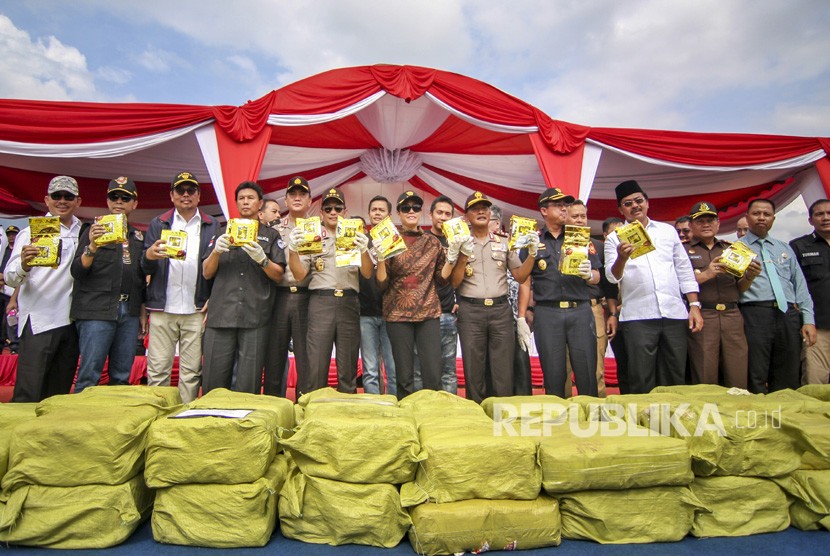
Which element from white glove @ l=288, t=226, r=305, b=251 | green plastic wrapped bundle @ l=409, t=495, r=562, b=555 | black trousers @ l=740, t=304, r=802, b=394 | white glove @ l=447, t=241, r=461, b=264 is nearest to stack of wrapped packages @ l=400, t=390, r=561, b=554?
green plastic wrapped bundle @ l=409, t=495, r=562, b=555

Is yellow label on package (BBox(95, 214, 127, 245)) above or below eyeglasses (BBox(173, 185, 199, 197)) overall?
below

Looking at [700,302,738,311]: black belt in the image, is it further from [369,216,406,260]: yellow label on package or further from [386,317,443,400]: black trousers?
[369,216,406,260]: yellow label on package

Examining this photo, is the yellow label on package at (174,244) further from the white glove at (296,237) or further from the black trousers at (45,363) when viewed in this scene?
the black trousers at (45,363)

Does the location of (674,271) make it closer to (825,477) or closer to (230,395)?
(825,477)

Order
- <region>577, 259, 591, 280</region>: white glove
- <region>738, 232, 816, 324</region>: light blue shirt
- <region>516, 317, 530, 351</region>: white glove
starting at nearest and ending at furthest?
<region>577, 259, 591, 280</region>: white glove < <region>516, 317, 530, 351</region>: white glove < <region>738, 232, 816, 324</region>: light blue shirt

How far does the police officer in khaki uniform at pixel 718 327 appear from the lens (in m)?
3.35

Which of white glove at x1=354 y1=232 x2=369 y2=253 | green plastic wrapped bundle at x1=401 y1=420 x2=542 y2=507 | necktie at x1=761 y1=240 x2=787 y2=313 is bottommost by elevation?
green plastic wrapped bundle at x1=401 y1=420 x2=542 y2=507

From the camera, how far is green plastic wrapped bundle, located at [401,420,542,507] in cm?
165

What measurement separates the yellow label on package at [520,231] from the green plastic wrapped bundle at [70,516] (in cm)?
247

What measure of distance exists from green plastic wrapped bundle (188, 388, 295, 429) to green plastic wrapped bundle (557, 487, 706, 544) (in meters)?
1.18

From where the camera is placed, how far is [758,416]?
1.94 metres

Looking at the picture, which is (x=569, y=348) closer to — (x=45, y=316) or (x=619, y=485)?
(x=619, y=485)

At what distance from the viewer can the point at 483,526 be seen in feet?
5.33

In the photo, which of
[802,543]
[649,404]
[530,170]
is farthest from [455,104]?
[802,543]
